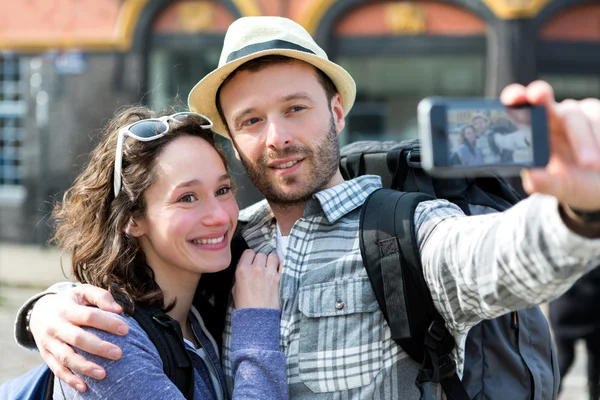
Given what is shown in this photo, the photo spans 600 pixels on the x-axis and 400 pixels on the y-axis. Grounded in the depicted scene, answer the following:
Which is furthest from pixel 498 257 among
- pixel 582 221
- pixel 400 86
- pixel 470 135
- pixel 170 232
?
pixel 400 86

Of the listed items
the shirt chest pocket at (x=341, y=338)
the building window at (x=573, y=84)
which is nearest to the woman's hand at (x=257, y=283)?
the shirt chest pocket at (x=341, y=338)

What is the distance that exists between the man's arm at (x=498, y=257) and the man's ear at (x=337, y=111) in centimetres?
70

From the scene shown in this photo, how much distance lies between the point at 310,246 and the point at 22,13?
12423 millimetres

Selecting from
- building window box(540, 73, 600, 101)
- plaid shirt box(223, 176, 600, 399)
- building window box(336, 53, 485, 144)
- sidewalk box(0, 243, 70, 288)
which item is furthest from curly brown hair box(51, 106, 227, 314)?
building window box(540, 73, 600, 101)

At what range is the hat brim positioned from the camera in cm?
238

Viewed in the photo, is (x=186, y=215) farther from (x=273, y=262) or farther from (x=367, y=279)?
(x=367, y=279)

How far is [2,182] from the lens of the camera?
1372cm

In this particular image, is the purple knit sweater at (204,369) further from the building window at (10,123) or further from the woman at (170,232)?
the building window at (10,123)

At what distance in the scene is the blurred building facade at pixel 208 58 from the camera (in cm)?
1155

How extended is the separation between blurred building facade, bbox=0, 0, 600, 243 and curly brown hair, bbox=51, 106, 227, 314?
8.72m

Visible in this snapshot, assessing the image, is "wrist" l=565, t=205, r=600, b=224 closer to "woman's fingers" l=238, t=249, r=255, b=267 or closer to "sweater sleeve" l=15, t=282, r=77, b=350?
"woman's fingers" l=238, t=249, r=255, b=267

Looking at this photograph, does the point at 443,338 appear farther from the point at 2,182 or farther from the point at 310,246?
the point at 2,182

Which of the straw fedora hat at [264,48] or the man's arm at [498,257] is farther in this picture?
the straw fedora hat at [264,48]

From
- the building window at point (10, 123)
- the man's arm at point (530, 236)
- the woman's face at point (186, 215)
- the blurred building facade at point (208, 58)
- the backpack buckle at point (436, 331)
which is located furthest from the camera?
the building window at point (10, 123)
